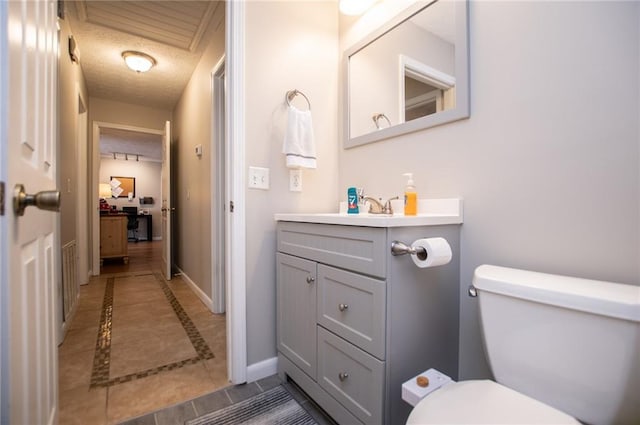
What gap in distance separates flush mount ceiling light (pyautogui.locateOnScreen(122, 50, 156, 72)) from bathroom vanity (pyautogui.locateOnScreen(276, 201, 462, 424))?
2.69 meters

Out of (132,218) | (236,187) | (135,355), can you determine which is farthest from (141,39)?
(132,218)

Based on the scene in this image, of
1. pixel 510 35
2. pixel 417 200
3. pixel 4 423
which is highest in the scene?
pixel 510 35

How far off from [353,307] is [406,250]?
31cm

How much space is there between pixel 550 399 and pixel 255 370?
1.26 meters

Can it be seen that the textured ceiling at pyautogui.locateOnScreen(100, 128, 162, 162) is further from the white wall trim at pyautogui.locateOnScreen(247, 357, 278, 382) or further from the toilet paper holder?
the toilet paper holder

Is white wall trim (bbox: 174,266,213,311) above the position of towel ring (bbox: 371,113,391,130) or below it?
below

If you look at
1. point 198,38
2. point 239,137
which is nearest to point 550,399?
point 239,137

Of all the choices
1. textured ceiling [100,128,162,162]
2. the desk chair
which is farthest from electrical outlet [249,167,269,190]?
the desk chair

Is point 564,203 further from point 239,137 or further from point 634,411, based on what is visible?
point 239,137

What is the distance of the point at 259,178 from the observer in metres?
1.57

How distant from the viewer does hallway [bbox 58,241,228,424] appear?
136 centimetres

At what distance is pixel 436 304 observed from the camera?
1115mm

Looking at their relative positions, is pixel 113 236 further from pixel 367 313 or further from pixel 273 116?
pixel 367 313

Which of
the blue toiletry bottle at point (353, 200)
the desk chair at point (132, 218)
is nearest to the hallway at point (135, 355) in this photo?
the blue toiletry bottle at point (353, 200)
